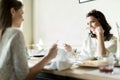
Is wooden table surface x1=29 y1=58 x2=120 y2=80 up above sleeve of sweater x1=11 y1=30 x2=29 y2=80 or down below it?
below

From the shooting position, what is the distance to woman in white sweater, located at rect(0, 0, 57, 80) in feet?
4.31

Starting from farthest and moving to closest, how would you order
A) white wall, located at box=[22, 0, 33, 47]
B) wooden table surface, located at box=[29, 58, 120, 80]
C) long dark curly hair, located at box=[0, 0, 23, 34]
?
white wall, located at box=[22, 0, 33, 47]
long dark curly hair, located at box=[0, 0, 23, 34]
wooden table surface, located at box=[29, 58, 120, 80]

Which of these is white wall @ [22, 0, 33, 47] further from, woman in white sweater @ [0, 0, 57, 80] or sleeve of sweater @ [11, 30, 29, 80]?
sleeve of sweater @ [11, 30, 29, 80]

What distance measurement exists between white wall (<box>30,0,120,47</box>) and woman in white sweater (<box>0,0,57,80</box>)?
1474mm

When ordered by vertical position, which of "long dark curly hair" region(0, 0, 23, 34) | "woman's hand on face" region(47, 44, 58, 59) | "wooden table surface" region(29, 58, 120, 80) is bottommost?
"wooden table surface" region(29, 58, 120, 80)

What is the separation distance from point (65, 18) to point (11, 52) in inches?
76.3

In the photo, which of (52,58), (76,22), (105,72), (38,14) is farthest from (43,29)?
(105,72)

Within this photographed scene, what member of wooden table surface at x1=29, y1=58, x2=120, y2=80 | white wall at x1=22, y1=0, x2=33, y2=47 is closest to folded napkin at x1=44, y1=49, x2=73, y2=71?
wooden table surface at x1=29, y1=58, x2=120, y2=80

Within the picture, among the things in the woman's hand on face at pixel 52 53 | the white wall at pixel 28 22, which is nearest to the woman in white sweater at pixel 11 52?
the woman's hand on face at pixel 52 53

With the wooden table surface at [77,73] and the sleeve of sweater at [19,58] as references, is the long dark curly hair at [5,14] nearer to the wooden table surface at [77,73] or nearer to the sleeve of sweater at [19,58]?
the sleeve of sweater at [19,58]

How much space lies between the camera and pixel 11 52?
1.34m

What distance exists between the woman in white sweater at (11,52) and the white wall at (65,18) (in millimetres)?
1474

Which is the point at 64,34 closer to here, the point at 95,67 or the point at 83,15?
the point at 83,15

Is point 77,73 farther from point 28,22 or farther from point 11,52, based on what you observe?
point 28,22
